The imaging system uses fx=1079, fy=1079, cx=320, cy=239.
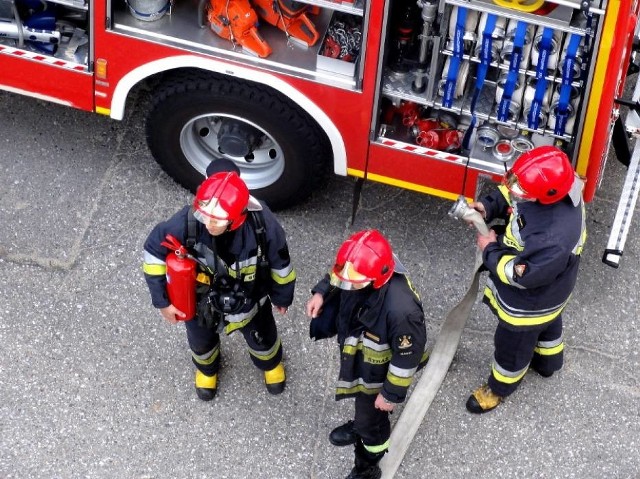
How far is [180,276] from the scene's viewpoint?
179 inches

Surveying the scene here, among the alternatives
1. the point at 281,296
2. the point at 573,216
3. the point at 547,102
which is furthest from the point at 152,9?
the point at 573,216

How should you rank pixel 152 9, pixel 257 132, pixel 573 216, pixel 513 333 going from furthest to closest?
pixel 257 132 → pixel 152 9 → pixel 513 333 → pixel 573 216

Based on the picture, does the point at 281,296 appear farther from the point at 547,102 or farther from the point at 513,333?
the point at 547,102

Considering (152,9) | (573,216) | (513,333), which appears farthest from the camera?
(152,9)

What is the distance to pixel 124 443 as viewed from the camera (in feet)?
17.2

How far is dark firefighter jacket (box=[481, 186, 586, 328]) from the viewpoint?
4551 mm

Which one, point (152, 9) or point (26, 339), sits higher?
point (152, 9)

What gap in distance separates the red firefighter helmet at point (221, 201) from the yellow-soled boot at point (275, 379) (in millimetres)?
1235

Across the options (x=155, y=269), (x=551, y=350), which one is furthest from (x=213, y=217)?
(x=551, y=350)

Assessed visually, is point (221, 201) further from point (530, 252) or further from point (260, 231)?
point (530, 252)

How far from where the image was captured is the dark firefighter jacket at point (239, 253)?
14.9ft

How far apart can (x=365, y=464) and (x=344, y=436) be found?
0.20 meters

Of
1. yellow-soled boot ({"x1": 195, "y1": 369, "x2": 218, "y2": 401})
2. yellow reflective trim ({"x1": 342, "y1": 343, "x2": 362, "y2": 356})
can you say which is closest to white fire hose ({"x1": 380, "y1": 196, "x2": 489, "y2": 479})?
yellow reflective trim ({"x1": 342, "y1": 343, "x2": 362, "y2": 356})

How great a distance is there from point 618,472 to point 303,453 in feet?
5.03
